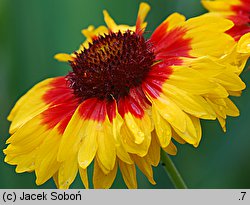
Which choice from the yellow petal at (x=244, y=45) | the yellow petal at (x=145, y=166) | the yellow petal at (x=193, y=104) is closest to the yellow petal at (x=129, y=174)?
the yellow petal at (x=145, y=166)

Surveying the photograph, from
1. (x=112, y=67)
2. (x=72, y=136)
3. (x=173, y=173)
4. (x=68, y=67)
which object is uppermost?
(x=68, y=67)

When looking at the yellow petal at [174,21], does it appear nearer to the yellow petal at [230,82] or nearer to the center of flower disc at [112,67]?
the center of flower disc at [112,67]

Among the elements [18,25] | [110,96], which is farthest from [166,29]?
[18,25]

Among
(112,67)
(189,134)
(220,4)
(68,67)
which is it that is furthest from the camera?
(68,67)

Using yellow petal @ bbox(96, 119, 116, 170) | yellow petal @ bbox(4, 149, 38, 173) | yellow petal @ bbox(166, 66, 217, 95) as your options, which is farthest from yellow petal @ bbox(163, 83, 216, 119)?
yellow petal @ bbox(4, 149, 38, 173)

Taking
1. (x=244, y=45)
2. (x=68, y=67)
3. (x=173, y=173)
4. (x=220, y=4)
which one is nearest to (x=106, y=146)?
(x=173, y=173)

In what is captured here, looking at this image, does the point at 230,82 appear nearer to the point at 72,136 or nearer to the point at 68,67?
the point at 72,136

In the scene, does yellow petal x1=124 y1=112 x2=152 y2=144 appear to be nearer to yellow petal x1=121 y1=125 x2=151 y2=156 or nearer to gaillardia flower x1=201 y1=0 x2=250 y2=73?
yellow petal x1=121 y1=125 x2=151 y2=156
